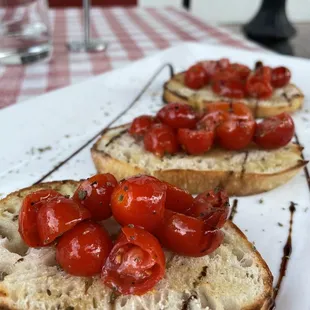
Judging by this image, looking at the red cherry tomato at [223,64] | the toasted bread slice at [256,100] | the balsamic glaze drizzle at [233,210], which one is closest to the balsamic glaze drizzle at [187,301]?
the balsamic glaze drizzle at [233,210]

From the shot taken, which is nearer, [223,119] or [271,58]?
[223,119]

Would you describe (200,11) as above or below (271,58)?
below

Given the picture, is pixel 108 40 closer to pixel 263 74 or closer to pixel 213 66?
pixel 213 66

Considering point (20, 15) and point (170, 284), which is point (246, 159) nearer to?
point (170, 284)

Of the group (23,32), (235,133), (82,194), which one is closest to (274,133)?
(235,133)

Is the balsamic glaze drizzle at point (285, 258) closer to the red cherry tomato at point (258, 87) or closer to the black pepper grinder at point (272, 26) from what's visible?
the red cherry tomato at point (258, 87)

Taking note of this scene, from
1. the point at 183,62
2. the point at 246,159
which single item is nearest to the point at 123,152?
the point at 246,159

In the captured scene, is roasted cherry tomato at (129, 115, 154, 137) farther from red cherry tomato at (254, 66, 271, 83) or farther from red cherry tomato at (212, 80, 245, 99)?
red cherry tomato at (254, 66, 271, 83)
